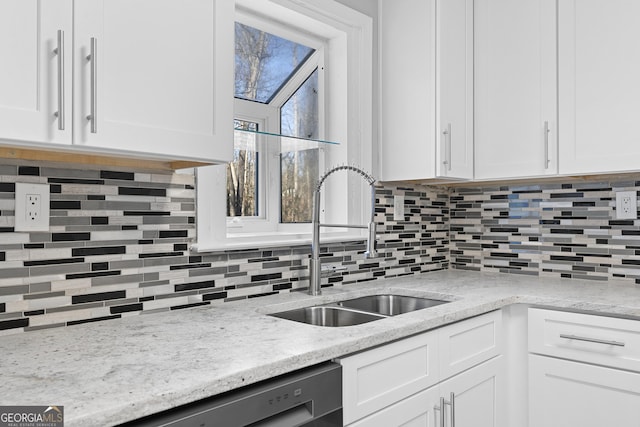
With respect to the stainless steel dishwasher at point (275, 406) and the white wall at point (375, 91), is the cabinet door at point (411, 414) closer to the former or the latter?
Result: the stainless steel dishwasher at point (275, 406)

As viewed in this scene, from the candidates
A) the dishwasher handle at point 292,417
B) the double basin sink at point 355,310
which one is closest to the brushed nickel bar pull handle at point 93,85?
the dishwasher handle at point 292,417

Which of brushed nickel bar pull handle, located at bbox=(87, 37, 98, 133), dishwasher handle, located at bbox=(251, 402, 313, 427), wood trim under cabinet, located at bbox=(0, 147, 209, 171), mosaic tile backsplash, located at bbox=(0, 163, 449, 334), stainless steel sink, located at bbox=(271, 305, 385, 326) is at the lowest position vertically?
dishwasher handle, located at bbox=(251, 402, 313, 427)

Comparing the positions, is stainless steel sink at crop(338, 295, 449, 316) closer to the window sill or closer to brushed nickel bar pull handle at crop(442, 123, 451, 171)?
the window sill

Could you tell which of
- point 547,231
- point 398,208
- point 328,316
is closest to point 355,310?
point 328,316

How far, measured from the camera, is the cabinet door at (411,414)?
138 centimetres

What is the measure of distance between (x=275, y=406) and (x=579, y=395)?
1.30 meters

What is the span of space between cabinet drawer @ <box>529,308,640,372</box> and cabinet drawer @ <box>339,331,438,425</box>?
1.83 feet

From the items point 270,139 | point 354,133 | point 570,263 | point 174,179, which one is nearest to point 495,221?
point 570,263

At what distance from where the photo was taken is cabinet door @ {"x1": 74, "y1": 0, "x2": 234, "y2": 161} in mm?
1153

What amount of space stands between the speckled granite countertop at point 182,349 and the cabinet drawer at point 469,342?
0.16ft

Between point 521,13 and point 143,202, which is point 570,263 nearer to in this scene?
point 521,13

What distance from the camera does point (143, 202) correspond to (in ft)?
5.23

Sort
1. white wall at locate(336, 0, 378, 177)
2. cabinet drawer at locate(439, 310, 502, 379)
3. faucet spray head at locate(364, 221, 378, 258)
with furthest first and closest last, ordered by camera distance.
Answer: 1. white wall at locate(336, 0, 378, 177)
2. faucet spray head at locate(364, 221, 378, 258)
3. cabinet drawer at locate(439, 310, 502, 379)

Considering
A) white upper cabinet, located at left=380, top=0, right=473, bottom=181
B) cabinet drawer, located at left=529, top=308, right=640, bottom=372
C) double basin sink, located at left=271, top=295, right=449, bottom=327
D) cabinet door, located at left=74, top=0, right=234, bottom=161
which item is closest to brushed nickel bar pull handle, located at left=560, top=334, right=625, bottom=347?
cabinet drawer, located at left=529, top=308, right=640, bottom=372
